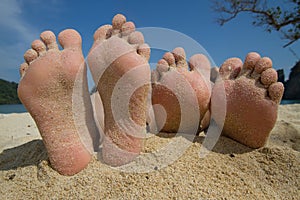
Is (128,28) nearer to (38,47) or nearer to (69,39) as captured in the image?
(69,39)

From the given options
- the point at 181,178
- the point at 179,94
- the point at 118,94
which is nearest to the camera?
the point at 181,178

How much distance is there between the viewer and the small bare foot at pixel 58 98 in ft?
2.51

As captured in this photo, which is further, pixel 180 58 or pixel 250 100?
pixel 180 58

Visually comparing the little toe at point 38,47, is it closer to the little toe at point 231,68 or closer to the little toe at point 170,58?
the little toe at point 170,58

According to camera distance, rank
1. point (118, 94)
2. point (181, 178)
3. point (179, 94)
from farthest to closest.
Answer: point (179, 94), point (118, 94), point (181, 178)

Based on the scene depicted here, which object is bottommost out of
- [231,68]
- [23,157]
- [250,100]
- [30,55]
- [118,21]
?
[23,157]

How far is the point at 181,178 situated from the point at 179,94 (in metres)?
0.34

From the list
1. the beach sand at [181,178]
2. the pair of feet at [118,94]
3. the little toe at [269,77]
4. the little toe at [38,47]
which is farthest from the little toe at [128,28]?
the little toe at [269,77]

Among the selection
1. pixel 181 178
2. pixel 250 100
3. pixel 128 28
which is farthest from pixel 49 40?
pixel 250 100

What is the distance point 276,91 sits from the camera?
802mm

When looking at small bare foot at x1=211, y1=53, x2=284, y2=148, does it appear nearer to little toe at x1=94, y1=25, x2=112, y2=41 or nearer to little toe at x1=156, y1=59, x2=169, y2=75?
little toe at x1=156, y1=59, x2=169, y2=75

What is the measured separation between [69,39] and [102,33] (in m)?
0.13

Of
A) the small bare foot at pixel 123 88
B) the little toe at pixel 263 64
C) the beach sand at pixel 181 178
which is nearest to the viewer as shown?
the beach sand at pixel 181 178

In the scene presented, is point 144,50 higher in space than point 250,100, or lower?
higher
